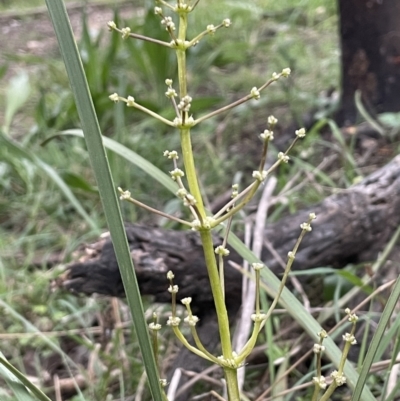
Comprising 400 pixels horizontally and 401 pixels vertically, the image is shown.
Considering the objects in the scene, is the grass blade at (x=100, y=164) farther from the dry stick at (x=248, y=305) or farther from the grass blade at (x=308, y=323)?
the dry stick at (x=248, y=305)

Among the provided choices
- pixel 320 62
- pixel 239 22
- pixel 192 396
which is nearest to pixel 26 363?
pixel 192 396

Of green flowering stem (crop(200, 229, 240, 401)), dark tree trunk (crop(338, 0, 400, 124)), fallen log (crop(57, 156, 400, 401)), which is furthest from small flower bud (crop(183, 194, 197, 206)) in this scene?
dark tree trunk (crop(338, 0, 400, 124))

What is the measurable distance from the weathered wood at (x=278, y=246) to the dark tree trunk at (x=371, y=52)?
0.53 m

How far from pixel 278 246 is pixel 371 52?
2.62ft

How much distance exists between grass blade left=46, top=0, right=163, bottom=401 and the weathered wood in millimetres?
357

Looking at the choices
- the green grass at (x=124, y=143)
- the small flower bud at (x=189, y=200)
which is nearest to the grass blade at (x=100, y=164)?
the small flower bud at (x=189, y=200)

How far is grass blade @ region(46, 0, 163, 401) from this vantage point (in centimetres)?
31

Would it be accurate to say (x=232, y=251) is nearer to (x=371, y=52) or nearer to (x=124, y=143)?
(x=124, y=143)

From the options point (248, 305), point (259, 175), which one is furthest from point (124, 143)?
point (259, 175)

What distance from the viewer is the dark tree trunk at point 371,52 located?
1.38m

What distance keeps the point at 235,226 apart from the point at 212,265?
0.72 metres

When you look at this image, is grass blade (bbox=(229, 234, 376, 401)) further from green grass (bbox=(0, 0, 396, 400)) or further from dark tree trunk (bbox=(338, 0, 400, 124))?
dark tree trunk (bbox=(338, 0, 400, 124))

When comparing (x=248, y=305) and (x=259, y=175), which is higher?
(x=259, y=175)

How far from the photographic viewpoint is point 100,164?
1.09 feet
